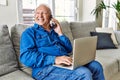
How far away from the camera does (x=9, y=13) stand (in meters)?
2.55

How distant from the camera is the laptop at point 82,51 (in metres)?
1.45

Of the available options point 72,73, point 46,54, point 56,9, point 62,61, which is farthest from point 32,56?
point 56,9

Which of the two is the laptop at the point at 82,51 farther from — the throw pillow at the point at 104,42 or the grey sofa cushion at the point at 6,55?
the throw pillow at the point at 104,42

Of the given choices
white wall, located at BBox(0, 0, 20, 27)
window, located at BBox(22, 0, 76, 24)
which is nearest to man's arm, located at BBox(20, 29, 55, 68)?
white wall, located at BBox(0, 0, 20, 27)

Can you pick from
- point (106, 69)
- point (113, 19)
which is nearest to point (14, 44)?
point (106, 69)

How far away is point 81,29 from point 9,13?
1274 mm

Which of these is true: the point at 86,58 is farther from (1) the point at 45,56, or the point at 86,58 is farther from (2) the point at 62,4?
(2) the point at 62,4

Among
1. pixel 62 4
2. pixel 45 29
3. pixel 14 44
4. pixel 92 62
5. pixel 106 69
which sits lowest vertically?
pixel 106 69

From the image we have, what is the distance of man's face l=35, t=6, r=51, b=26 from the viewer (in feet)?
6.05

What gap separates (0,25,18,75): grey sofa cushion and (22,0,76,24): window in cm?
119

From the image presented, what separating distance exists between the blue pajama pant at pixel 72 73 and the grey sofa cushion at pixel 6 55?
0.30 meters

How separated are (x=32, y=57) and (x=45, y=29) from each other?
0.38 metres

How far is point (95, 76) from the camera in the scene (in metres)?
1.71

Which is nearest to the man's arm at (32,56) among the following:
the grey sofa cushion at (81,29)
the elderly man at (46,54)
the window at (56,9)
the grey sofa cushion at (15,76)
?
the elderly man at (46,54)
